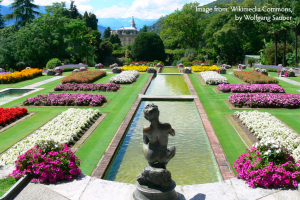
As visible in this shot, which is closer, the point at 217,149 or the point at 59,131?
the point at 217,149

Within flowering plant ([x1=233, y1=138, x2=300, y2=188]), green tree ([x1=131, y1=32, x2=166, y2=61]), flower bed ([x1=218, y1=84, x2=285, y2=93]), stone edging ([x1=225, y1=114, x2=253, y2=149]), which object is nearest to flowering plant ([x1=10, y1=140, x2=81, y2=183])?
flowering plant ([x1=233, y1=138, x2=300, y2=188])

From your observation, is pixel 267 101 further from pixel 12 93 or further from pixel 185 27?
pixel 185 27

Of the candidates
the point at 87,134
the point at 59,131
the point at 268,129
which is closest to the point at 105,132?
the point at 87,134

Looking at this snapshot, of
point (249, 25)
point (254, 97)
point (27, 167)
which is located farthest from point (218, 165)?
point (249, 25)

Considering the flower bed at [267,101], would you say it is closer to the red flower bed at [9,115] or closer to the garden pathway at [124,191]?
the garden pathway at [124,191]

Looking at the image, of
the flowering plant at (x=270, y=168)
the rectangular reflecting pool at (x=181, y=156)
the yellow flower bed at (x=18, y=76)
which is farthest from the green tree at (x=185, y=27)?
the flowering plant at (x=270, y=168)

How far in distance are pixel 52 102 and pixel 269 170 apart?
11882mm

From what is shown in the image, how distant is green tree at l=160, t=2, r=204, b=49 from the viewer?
54.0m

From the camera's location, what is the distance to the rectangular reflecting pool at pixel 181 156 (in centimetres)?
713

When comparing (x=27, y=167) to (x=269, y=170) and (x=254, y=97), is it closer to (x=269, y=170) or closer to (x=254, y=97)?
(x=269, y=170)

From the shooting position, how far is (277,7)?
5194 centimetres

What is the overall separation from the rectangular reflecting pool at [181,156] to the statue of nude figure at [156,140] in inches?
70.2

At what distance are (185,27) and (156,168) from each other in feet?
171

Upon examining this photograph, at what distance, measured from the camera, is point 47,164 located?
6.12 metres
